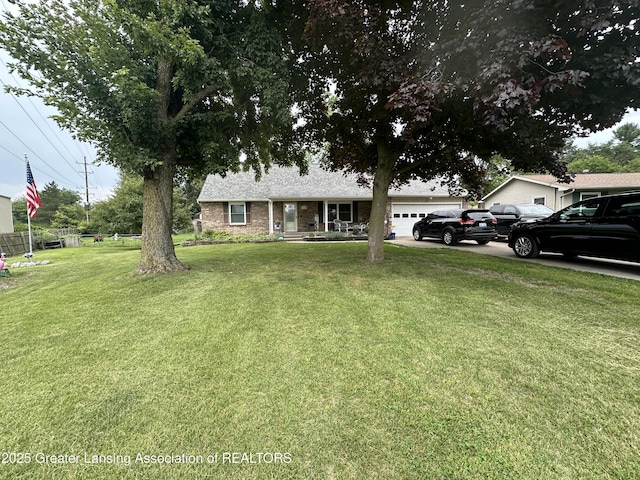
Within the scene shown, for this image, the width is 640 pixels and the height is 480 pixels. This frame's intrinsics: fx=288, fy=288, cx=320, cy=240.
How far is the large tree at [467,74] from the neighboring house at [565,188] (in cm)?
1072

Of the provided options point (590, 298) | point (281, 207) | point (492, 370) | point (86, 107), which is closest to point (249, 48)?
point (86, 107)

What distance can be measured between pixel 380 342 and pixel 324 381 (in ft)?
3.10

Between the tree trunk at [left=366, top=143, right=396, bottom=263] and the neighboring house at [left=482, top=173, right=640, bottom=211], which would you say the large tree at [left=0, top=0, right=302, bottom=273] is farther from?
the neighboring house at [left=482, top=173, right=640, bottom=211]

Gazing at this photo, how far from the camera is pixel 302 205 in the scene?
724 inches

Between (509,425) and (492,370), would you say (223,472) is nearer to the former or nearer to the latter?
(509,425)

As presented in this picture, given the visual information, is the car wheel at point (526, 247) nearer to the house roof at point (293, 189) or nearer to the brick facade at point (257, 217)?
the house roof at point (293, 189)

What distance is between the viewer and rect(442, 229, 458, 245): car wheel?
12.0m

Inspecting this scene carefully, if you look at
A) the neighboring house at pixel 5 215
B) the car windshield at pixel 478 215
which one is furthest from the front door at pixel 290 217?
the neighboring house at pixel 5 215

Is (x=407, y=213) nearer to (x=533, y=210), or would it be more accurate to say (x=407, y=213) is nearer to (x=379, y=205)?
(x=533, y=210)

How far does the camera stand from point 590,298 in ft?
14.8

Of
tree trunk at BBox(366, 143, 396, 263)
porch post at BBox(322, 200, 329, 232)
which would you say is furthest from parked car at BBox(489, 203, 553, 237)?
porch post at BBox(322, 200, 329, 232)

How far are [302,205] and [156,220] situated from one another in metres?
11.9

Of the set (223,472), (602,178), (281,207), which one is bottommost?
(223,472)

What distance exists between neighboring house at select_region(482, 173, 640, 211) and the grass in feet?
48.1
